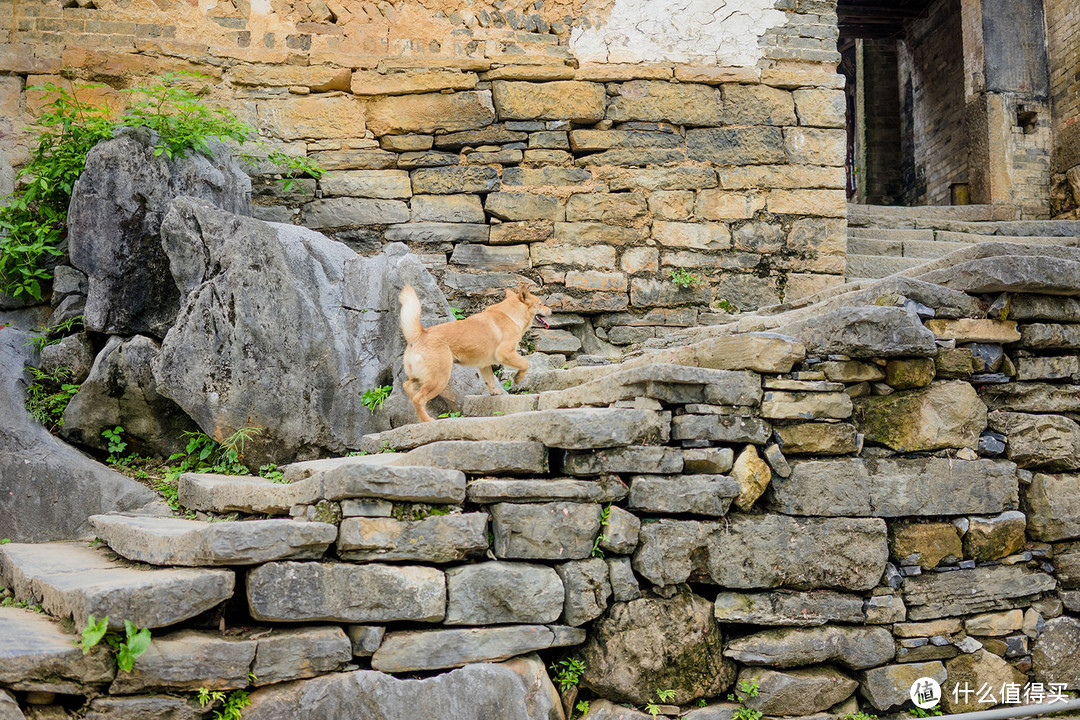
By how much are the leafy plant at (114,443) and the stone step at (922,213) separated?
6779 mm

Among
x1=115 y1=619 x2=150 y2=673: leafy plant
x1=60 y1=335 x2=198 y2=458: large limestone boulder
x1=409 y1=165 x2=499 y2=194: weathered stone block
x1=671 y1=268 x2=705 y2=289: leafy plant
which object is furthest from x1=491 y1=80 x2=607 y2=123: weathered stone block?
x1=115 y1=619 x2=150 y2=673: leafy plant

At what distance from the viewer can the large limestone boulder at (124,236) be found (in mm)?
4992

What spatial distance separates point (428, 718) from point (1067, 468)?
→ 326 centimetres

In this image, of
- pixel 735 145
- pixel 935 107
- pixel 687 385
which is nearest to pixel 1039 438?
pixel 687 385

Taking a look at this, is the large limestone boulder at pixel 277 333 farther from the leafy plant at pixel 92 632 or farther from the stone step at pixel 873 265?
the stone step at pixel 873 265

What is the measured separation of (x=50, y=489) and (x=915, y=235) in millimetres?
7303

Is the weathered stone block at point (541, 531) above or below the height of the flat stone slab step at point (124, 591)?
above

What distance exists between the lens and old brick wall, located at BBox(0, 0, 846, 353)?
636 centimetres

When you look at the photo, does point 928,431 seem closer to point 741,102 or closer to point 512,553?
point 512,553

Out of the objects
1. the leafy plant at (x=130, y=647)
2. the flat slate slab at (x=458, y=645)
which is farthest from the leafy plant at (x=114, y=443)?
the flat slate slab at (x=458, y=645)

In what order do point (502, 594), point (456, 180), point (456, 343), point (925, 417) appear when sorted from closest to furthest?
1. point (502, 594)
2. point (925, 417)
3. point (456, 343)
4. point (456, 180)

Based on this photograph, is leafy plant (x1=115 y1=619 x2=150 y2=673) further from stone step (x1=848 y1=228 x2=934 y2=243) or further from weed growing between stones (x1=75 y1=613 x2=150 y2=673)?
stone step (x1=848 y1=228 x2=934 y2=243)

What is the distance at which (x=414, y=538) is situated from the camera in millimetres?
3322

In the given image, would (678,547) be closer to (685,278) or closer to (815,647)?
(815,647)
